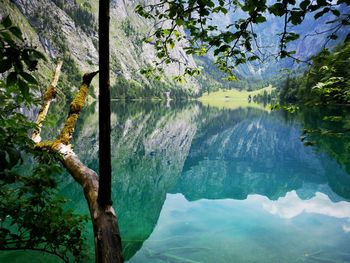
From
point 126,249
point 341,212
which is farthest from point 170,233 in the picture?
point 341,212

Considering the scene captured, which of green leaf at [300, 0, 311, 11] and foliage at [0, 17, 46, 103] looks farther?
green leaf at [300, 0, 311, 11]

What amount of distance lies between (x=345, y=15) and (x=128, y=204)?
17.8 meters

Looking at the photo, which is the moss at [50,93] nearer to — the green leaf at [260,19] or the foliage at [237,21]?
the foliage at [237,21]

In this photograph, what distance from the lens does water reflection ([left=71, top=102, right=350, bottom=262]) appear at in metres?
13.4

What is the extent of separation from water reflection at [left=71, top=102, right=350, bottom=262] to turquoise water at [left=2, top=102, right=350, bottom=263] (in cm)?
5

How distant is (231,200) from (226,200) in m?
0.35

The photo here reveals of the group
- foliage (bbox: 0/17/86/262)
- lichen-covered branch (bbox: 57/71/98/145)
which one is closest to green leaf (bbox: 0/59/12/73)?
foliage (bbox: 0/17/86/262)

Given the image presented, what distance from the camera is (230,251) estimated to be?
42.5 feet

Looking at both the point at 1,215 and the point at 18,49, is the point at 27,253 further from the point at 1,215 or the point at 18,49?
the point at 18,49

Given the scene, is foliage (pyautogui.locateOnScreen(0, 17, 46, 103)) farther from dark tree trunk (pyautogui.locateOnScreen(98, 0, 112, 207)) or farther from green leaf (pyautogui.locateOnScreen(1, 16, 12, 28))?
dark tree trunk (pyautogui.locateOnScreen(98, 0, 112, 207))

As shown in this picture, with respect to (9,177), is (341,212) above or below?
below

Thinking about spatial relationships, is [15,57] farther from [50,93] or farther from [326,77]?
[50,93]

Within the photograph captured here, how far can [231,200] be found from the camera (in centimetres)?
2152

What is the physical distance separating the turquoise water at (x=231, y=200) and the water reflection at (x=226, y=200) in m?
0.05
